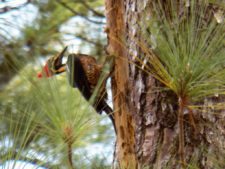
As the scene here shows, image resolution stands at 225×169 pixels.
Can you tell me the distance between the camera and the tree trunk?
69.0 inches

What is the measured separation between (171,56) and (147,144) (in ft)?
2.09

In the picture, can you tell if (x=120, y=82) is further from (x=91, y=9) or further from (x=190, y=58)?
(x=91, y=9)

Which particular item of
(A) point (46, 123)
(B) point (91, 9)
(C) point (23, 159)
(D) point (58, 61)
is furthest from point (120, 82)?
(B) point (91, 9)

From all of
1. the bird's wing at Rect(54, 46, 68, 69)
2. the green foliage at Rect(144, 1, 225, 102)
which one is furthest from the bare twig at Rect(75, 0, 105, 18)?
the green foliage at Rect(144, 1, 225, 102)

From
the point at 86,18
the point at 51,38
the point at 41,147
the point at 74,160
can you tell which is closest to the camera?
the point at 41,147

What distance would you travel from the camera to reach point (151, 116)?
2.04 meters

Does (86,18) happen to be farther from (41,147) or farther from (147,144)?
(41,147)

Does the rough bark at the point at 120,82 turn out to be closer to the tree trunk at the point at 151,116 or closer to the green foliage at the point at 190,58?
the tree trunk at the point at 151,116

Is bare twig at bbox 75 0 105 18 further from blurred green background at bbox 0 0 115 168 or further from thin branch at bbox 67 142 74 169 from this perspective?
thin branch at bbox 67 142 74 169

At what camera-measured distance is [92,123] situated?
147 centimetres

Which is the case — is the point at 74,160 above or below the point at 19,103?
below

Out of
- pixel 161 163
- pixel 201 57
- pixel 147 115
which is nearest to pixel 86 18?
pixel 147 115

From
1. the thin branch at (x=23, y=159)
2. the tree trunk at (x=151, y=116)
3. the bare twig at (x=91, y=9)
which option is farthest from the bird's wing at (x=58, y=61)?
the thin branch at (x=23, y=159)

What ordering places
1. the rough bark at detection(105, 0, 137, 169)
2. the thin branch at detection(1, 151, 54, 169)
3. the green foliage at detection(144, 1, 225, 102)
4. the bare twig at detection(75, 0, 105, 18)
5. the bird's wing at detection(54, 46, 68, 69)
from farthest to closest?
1. the bare twig at detection(75, 0, 105, 18)
2. the bird's wing at detection(54, 46, 68, 69)
3. the rough bark at detection(105, 0, 137, 169)
4. the green foliage at detection(144, 1, 225, 102)
5. the thin branch at detection(1, 151, 54, 169)
